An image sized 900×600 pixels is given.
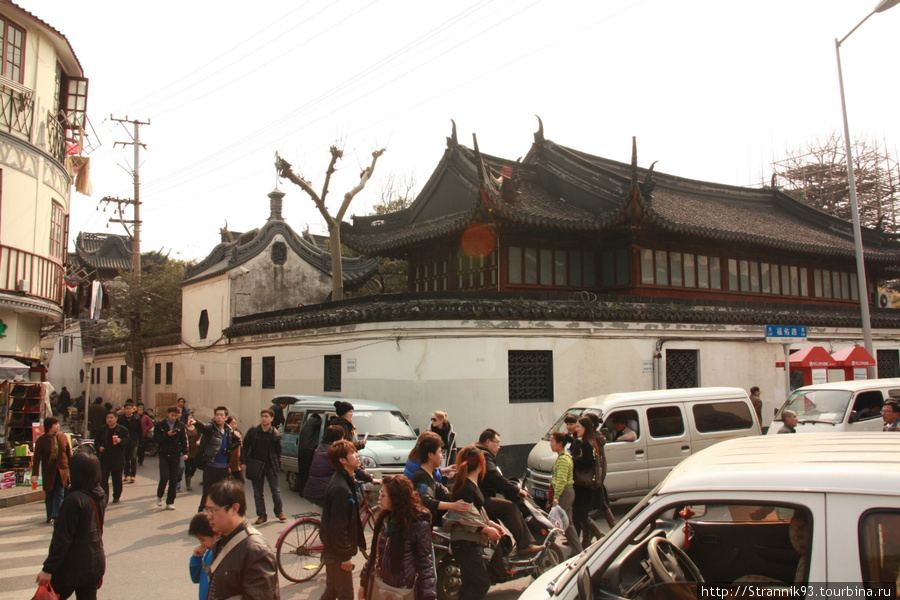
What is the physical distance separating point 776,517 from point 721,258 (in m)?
17.8

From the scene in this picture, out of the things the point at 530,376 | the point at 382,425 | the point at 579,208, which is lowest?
the point at 382,425

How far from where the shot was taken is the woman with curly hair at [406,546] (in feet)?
14.9

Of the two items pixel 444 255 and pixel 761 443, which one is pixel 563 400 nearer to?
pixel 444 255

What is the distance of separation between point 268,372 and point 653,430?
12803 millimetres

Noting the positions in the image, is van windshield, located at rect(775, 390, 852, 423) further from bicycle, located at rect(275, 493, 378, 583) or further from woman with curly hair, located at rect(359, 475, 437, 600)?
woman with curly hair, located at rect(359, 475, 437, 600)

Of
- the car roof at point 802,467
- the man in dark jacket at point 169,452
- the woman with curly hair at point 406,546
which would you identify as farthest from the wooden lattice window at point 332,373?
the car roof at point 802,467

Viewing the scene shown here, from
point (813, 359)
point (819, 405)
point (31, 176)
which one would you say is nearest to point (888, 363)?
point (813, 359)

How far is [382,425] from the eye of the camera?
39.5 feet

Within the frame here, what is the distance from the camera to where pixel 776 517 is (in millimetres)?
4078

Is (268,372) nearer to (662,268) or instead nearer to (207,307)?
(207,307)

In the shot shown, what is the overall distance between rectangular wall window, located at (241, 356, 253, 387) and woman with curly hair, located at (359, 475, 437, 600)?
17.3 meters

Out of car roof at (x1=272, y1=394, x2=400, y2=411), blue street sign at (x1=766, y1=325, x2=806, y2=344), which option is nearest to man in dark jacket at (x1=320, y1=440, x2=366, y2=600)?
car roof at (x1=272, y1=394, x2=400, y2=411)

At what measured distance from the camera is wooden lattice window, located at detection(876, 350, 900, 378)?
22312mm

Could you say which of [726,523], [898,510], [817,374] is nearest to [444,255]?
[817,374]
